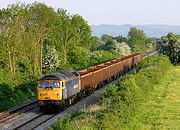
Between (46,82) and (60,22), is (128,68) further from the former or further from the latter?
(46,82)

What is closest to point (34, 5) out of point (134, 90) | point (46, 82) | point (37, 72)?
point (37, 72)

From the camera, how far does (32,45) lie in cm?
4566

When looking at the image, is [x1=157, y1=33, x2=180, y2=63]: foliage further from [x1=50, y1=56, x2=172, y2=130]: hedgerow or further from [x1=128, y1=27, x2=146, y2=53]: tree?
[x1=50, y1=56, x2=172, y2=130]: hedgerow

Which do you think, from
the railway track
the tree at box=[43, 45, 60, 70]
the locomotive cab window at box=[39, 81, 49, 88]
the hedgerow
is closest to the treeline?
the tree at box=[43, 45, 60, 70]

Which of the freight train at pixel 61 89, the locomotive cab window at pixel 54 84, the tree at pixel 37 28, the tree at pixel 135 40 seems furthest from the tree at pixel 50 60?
the tree at pixel 135 40

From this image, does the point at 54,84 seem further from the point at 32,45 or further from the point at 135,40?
the point at 135,40

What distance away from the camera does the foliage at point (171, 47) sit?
77562 mm

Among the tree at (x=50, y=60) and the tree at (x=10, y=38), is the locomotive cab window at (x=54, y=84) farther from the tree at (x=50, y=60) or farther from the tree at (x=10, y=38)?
the tree at (x=50, y=60)

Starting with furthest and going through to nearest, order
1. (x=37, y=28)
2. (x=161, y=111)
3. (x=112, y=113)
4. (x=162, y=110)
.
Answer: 1. (x=37, y=28)
2. (x=162, y=110)
3. (x=161, y=111)
4. (x=112, y=113)

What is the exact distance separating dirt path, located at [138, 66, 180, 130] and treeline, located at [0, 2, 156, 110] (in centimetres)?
1295

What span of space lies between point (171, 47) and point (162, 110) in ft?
180

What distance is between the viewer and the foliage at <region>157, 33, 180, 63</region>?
77562 millimetres

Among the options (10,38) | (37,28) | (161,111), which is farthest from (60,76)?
(37,28)

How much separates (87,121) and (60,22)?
1931 inches
